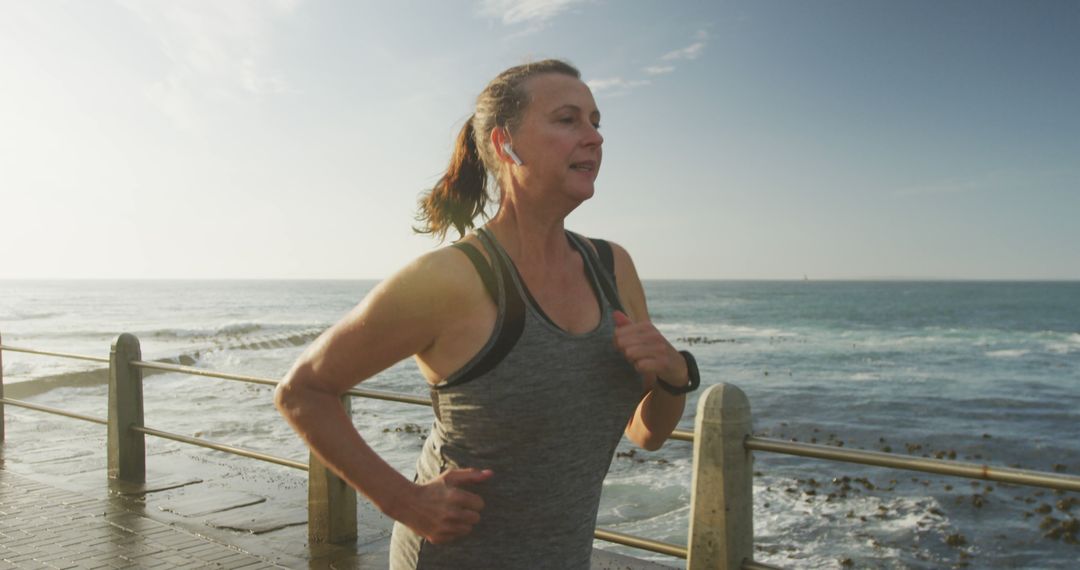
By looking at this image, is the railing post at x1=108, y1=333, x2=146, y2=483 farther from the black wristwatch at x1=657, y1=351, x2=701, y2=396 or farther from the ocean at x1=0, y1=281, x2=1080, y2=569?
the black wristwatch at x1=657, y1=351, x2=701, y2=396

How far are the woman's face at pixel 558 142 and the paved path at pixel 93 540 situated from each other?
380cm

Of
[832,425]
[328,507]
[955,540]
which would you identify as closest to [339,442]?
[328,507]

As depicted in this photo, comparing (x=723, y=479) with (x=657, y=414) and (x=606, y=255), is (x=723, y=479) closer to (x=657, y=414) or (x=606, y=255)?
(x=657, y=414)

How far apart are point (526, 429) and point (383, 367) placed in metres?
0.28

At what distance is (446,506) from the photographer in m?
1.41

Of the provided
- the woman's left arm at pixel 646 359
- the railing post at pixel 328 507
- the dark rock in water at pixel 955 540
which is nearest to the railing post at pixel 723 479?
the woman's left arm at pixel 646 359

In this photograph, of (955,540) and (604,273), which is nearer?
(604,273)

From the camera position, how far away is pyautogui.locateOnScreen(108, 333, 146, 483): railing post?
6195 millimetres

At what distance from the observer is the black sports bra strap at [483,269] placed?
142 cm

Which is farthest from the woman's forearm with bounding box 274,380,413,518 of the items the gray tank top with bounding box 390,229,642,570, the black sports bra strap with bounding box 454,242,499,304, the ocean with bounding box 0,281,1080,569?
the ocean with bounding box 0,281,1080,569

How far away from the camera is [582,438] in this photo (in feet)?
4.82

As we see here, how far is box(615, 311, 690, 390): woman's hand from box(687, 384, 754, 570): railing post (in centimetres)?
179

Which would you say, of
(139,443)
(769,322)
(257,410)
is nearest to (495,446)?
(139,443)

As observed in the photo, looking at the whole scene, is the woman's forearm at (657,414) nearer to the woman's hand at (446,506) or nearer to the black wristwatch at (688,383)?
the black wristwatch at (688,383)
